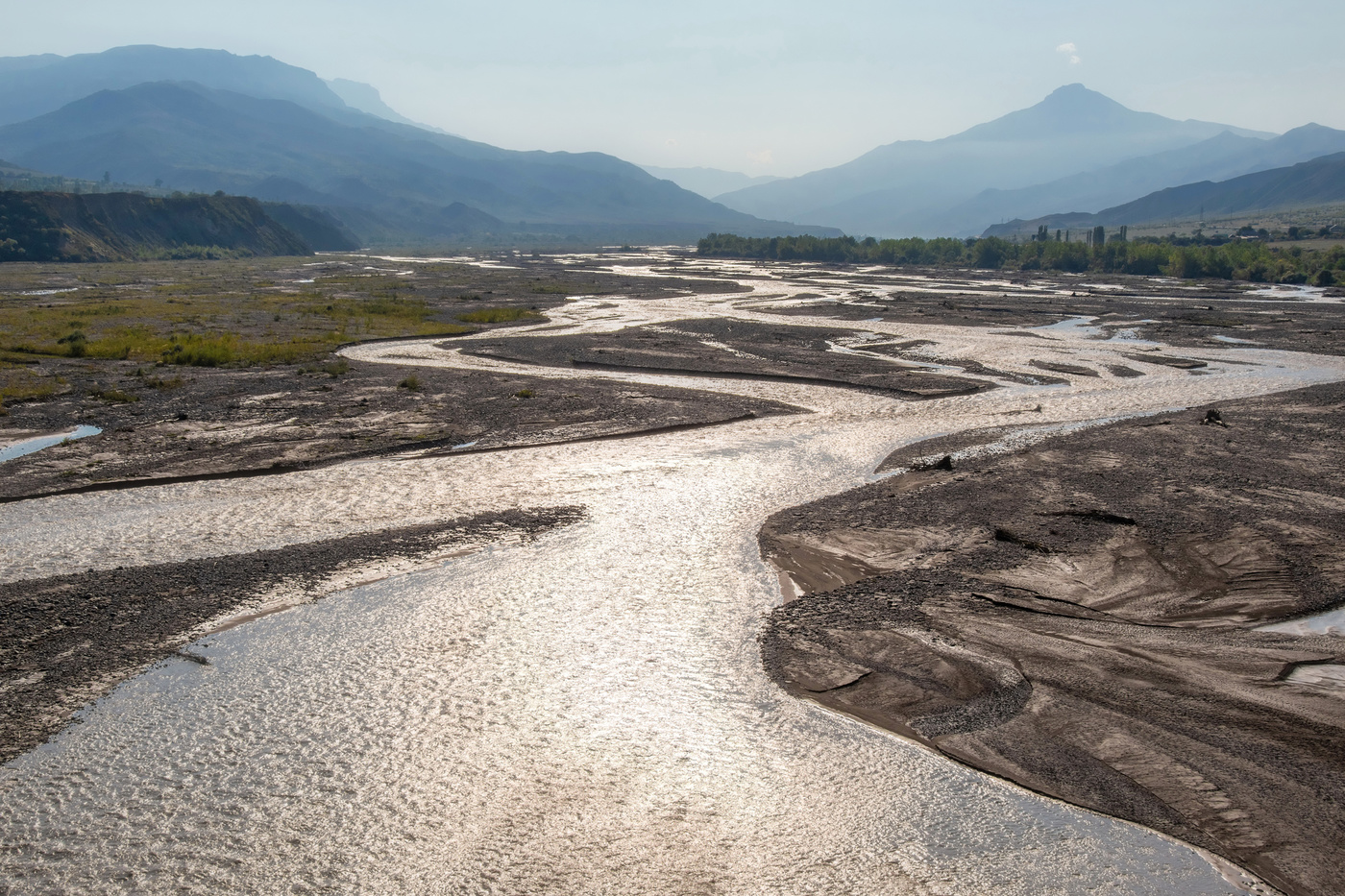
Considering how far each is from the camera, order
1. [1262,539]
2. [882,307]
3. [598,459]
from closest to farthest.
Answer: [1262,539] → [598,459] → [882,307]

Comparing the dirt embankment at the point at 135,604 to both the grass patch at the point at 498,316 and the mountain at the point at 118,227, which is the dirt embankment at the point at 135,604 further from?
the mountain at the point at 118,227

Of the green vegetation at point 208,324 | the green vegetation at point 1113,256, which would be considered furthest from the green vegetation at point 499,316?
the green vegetation at point 1113,256

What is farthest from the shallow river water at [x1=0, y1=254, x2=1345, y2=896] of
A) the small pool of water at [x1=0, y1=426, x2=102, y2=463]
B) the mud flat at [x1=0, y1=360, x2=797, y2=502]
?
the small pool of water at [x1=0, y1=426, x2=102, y2=463]

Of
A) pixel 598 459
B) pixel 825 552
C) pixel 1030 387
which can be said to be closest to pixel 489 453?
pixel 598 459

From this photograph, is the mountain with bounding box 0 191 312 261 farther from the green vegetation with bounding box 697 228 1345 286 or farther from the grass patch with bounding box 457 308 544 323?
the green vegetation with bounding box 697 228 1345 286

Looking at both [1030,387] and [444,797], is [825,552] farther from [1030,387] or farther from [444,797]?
[1030,387]

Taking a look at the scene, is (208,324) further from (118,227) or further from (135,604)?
(118,227)
